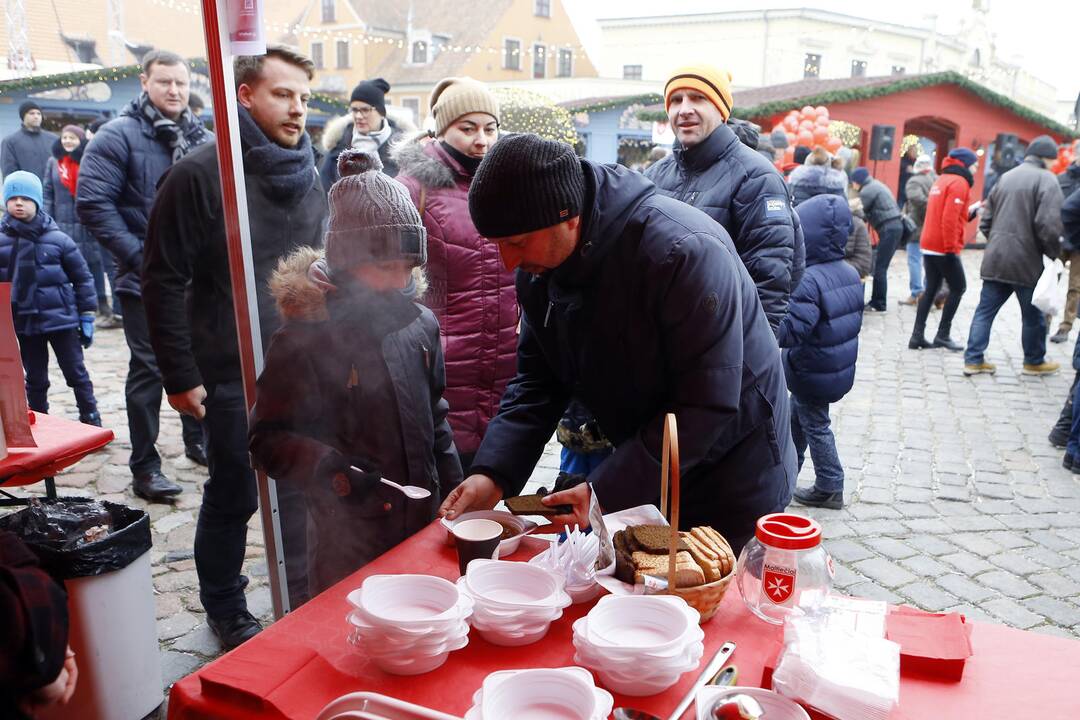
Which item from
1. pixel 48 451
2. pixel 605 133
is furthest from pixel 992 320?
pixel 605 133

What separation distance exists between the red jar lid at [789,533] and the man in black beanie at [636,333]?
0.28 metres

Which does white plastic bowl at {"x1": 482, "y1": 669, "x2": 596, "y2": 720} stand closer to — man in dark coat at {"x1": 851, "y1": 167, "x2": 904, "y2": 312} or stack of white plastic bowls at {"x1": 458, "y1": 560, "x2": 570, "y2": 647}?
stack of white plastic bowls at {"x1": 458, "y1": 560, "x2": 570, "y2": 647}

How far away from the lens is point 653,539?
173cm

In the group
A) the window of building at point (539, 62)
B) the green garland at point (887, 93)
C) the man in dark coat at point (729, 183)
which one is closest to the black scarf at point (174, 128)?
the man in dark coat at point (729, 183)

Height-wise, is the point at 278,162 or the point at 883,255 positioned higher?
the point at 278,162

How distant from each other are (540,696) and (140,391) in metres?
3.73

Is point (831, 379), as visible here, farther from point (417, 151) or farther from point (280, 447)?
point (280, 447)

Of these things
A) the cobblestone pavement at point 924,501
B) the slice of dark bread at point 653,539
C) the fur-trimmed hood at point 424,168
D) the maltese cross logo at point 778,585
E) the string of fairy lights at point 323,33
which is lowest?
the cobblestone pavement at point 924,501

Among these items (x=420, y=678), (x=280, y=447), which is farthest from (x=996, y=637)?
(x=280, y=447)

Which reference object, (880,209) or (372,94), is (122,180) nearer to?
(372,94)

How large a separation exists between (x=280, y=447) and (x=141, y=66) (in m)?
2.74

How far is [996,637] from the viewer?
1.62 meters

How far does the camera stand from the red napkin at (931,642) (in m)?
1.48

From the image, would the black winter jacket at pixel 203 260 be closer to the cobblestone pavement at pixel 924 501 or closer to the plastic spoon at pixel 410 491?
the plastic spoon at pixel 410 491
